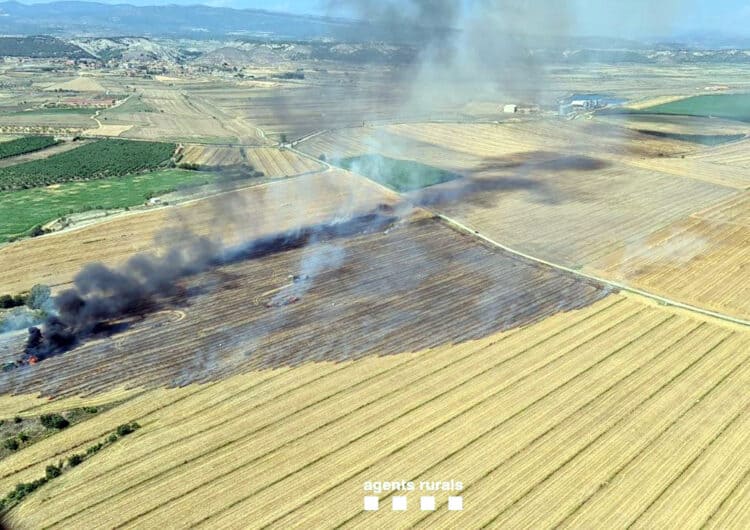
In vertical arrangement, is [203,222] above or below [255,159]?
below

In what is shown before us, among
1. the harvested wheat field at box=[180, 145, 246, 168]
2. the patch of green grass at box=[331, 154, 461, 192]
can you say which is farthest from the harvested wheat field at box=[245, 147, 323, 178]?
the patch of green grass at box=[331, 154, 461, 192]

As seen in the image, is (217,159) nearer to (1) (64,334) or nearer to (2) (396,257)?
(2) (396,257)

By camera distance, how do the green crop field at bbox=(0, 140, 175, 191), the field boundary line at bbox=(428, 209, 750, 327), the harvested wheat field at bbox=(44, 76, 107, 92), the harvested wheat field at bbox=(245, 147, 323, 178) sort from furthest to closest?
1. the harvested wheat field at bbox=(44, 76, 107, 92)
2. the harvested wheat field at bbox=(245, 147, 323, 178)
3. the green crop field at bbox=(0, 140, 175, 191)
4. the field boundary line at bbox=(428, 209, 750, 327)

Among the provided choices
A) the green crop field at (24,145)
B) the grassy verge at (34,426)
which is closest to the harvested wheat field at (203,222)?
the grassy verge at (34,426)

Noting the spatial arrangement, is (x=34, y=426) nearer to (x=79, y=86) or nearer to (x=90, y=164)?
(x=90, y=164)

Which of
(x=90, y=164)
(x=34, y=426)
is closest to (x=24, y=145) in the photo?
(x=90, y=164)

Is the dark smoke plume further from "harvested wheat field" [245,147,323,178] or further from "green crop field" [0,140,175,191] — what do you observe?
A: "green crop field" [0,140,175,191]

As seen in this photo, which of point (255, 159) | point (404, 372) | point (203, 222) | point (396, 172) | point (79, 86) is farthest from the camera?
point (79, 86)
